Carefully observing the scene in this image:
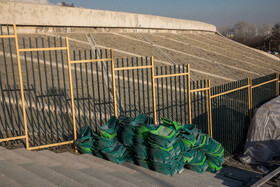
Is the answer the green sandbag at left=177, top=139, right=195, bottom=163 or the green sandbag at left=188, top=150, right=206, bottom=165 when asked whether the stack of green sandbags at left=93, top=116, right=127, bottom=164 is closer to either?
the green sandbag at left=177, top=139, right=195, bottom=163

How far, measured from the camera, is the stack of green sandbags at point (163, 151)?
14.3 feet

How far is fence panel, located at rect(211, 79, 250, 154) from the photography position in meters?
7.23

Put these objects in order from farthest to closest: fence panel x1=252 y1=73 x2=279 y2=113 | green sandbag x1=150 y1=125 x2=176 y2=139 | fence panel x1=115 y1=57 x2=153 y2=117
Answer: fence panel x1=252 y1=73 x2=279 y2=113 → fence panel x1=115 y1=57 x2=153 y2=117 → green sandbag x1=150 y1=125 x2=176 y2=139

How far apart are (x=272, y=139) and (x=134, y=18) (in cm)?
1084

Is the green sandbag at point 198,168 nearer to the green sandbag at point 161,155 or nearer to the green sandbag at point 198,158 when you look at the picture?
the green sandbag at point 198,158

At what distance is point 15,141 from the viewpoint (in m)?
5.07

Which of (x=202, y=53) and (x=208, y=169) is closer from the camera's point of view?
(x=208, y=169)

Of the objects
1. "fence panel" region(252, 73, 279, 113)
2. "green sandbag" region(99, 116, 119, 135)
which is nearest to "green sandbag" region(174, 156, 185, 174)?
"green sandbag" region(99, 116, 119, 135)

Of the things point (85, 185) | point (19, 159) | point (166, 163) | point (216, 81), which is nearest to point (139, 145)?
point (166, 163)

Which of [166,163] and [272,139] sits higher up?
[166,163]

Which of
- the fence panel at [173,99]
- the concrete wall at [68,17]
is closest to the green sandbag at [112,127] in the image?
the fence panel at [173,99]

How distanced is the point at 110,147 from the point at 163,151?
96 cm

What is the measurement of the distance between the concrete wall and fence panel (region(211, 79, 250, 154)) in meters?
7.39

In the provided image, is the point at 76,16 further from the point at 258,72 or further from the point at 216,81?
the point at 258,72
